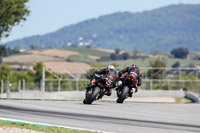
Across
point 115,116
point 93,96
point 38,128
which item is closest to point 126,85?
point 93,96

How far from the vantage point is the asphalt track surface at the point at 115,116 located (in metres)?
13.1

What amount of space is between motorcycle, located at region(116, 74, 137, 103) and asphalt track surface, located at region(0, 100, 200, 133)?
5.18 ft

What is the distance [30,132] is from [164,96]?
40.5 meters

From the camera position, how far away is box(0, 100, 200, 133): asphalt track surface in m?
13.1

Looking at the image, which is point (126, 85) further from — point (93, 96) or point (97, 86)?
point (93, 96)

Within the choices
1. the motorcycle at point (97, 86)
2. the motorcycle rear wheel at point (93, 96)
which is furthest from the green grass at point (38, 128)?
the motorcycle at point (97, 86)

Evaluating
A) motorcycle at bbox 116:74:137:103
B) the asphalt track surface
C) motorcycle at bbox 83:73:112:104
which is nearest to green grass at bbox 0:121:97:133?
the asphalt track surface

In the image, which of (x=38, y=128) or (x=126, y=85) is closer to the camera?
(x=38, y=128)

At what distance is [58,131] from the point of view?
12.2m

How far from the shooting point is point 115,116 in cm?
1504

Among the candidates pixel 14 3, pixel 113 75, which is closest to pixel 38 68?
pixel 14 3

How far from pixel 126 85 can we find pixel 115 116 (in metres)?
5.00

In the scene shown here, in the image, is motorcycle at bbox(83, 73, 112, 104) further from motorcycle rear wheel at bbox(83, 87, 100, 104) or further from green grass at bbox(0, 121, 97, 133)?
green grass at bbox(0, 121, 97, 133)

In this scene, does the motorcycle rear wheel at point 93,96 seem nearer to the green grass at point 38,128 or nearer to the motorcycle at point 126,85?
the motorcycle at point 126,85
